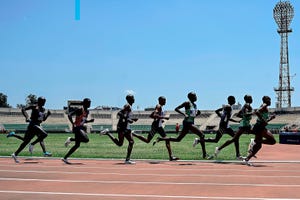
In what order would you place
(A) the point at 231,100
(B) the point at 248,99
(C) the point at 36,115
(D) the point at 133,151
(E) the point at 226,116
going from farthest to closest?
(D) the point at 133,151, (C) the point at 36,115, (A) the point at 231,100, (E) the point at 226,116, (B) the point at 248,99

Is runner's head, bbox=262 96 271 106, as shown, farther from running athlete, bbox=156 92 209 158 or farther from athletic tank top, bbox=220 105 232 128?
running athlete, bbox=156 92 209 158

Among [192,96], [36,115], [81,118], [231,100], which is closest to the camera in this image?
[81,118]

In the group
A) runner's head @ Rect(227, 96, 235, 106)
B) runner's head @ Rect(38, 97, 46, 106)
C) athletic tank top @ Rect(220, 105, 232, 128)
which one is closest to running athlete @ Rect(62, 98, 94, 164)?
runner's head @ Rect(38, 97, 46, 106)

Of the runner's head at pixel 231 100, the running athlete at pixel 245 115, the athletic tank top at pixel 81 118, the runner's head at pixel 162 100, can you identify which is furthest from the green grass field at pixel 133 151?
the athletic tank top at pixel 81 118

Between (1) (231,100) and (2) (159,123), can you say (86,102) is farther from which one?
(1) (231,100)

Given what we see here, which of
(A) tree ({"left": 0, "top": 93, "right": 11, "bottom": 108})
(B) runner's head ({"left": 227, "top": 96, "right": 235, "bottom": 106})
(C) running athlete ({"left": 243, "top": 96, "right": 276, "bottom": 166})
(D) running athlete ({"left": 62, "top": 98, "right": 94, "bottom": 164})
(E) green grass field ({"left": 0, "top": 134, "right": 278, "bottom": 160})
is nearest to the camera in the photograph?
(C) running athlete ({"left": 243, "top": 96, "right": 276, "bottom": 166})

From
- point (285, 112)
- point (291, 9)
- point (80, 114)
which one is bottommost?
point (285, 112)

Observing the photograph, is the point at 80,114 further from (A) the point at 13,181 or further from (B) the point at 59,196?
(B) the point at 59,196

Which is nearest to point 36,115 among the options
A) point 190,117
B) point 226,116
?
point 190,117

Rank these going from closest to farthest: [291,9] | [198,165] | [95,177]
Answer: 1. [95,177]
2. [198,165]
3. [291,9]

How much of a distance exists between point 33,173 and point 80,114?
9.64ft

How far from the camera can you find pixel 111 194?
6.75 metres

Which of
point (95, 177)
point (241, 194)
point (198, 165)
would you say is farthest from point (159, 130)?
point (241, 194)

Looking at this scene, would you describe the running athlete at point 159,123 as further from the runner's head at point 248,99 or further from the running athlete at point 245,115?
the runner's head at point 248,99
